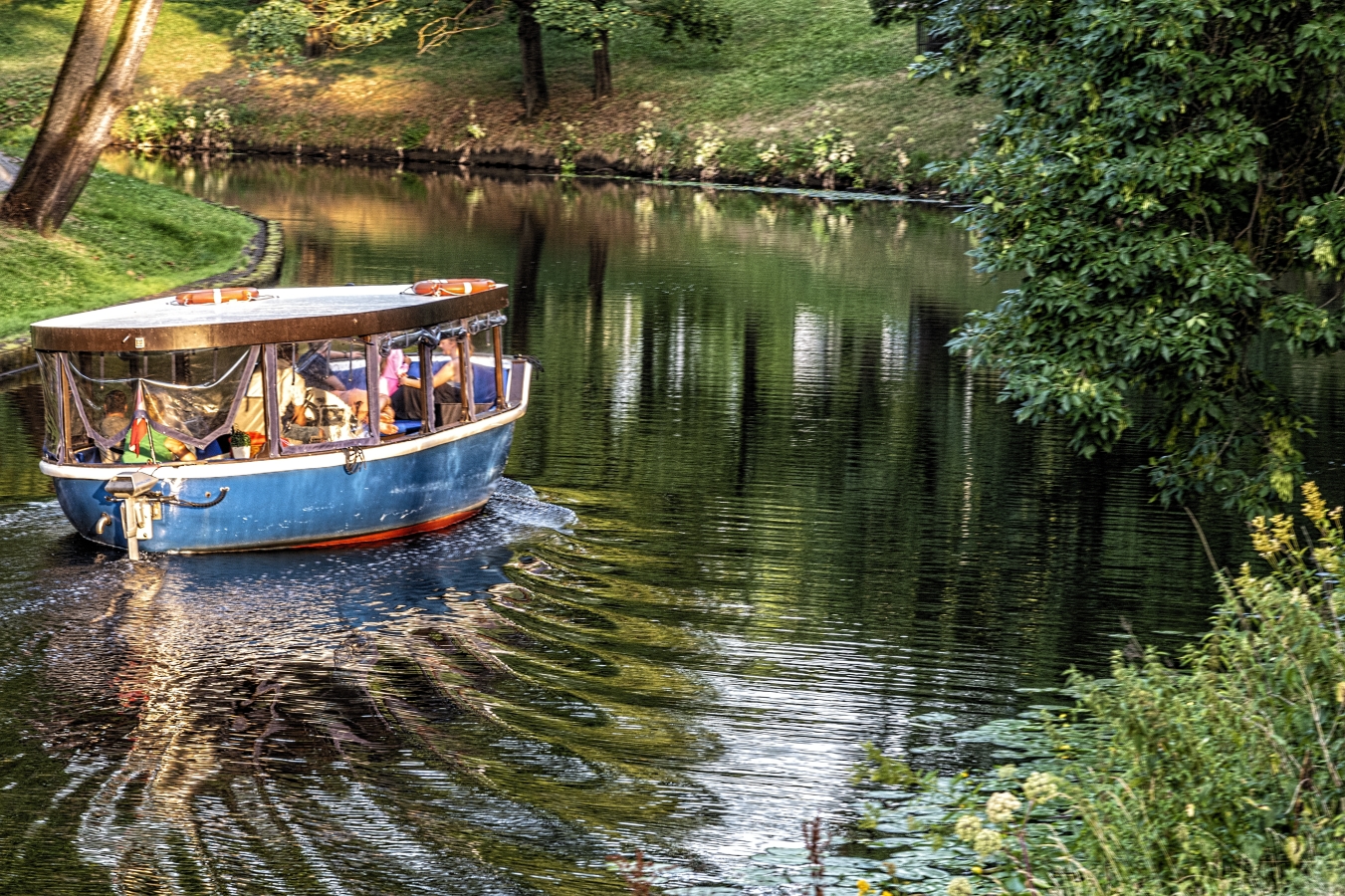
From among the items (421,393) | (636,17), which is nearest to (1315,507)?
(421,393)

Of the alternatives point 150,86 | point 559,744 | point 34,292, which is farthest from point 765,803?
point 150,86

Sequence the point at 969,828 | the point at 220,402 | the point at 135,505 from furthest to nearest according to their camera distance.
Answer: the point at 220,402
the point at 135,505
the point at 969,828

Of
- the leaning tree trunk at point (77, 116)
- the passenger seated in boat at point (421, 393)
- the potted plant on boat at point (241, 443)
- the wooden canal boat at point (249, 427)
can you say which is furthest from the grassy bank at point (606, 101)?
the potted plant on boat at point (241, 443)

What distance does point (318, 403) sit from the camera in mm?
15641

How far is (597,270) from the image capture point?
3566cm

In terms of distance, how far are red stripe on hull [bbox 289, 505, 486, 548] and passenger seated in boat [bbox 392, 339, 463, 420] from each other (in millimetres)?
1081

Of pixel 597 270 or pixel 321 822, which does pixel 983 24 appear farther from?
pixel 597 270

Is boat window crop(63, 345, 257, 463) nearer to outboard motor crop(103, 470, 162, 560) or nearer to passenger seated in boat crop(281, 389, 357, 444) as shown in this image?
outboard motor crop(103, 470, 162, 560)

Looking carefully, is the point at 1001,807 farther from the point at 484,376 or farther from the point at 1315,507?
the point at 484,376

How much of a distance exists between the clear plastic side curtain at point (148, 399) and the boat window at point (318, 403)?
17.7 inches

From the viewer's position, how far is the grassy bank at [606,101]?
5441cm

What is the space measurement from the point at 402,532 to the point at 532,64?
4533 cm

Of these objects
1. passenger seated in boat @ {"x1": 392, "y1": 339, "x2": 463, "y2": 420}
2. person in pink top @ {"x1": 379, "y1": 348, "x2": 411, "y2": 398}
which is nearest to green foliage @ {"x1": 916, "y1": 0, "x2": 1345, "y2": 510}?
passenger seated in boat @ {"x1": 392, "y1": 339, "x2": 463, "y2": 420}

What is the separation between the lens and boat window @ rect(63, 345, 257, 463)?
1497cm
